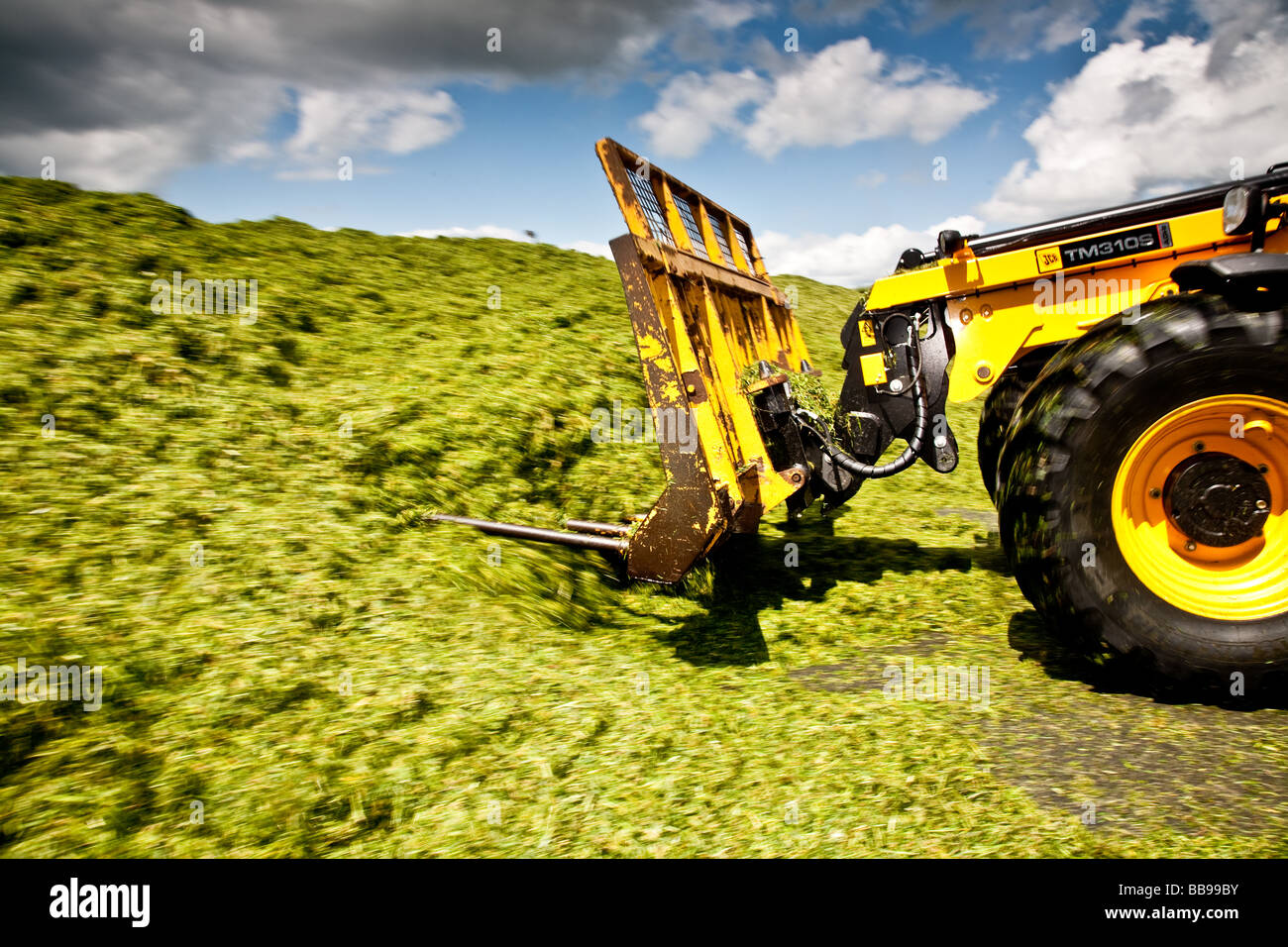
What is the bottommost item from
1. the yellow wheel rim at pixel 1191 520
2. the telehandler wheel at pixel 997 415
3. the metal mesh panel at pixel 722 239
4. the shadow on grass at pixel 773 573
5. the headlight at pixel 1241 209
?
the shadow on grass at pixel 773 573

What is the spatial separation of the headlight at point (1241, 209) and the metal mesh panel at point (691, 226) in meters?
2.59

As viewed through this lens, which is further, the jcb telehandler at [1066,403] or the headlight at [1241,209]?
the headlight at [1241,209]

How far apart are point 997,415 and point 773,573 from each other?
1.82m

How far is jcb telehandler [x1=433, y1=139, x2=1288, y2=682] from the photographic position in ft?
9.50

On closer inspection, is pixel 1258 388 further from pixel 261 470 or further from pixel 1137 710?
pixel 261 470

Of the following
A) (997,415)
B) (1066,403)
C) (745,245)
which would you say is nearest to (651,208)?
(745,245)

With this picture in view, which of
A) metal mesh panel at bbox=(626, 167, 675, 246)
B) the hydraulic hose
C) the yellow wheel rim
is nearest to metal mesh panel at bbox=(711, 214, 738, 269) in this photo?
metal mesh panel at bbox=(626, 167, 675, 246)

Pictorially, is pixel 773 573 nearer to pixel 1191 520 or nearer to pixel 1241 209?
pixel 1191 520

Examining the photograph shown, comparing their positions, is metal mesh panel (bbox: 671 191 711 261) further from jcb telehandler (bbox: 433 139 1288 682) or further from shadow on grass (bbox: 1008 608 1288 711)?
shadow on grass (bbox: 1008 608 1288 711)

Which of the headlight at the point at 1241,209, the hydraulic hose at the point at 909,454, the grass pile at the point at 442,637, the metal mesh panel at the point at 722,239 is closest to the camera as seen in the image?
the grass pile at the point at 442,637

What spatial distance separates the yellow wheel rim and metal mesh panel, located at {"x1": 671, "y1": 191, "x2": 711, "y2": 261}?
2647 mm

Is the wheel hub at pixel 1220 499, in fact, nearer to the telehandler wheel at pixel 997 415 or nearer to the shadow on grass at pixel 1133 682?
the shadow on grass at pixel 1133 682

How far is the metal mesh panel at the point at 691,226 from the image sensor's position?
4625 mm

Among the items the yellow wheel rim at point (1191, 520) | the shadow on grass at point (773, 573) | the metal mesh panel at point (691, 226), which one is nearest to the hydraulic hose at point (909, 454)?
the shadow on grass at point (773, 573)
